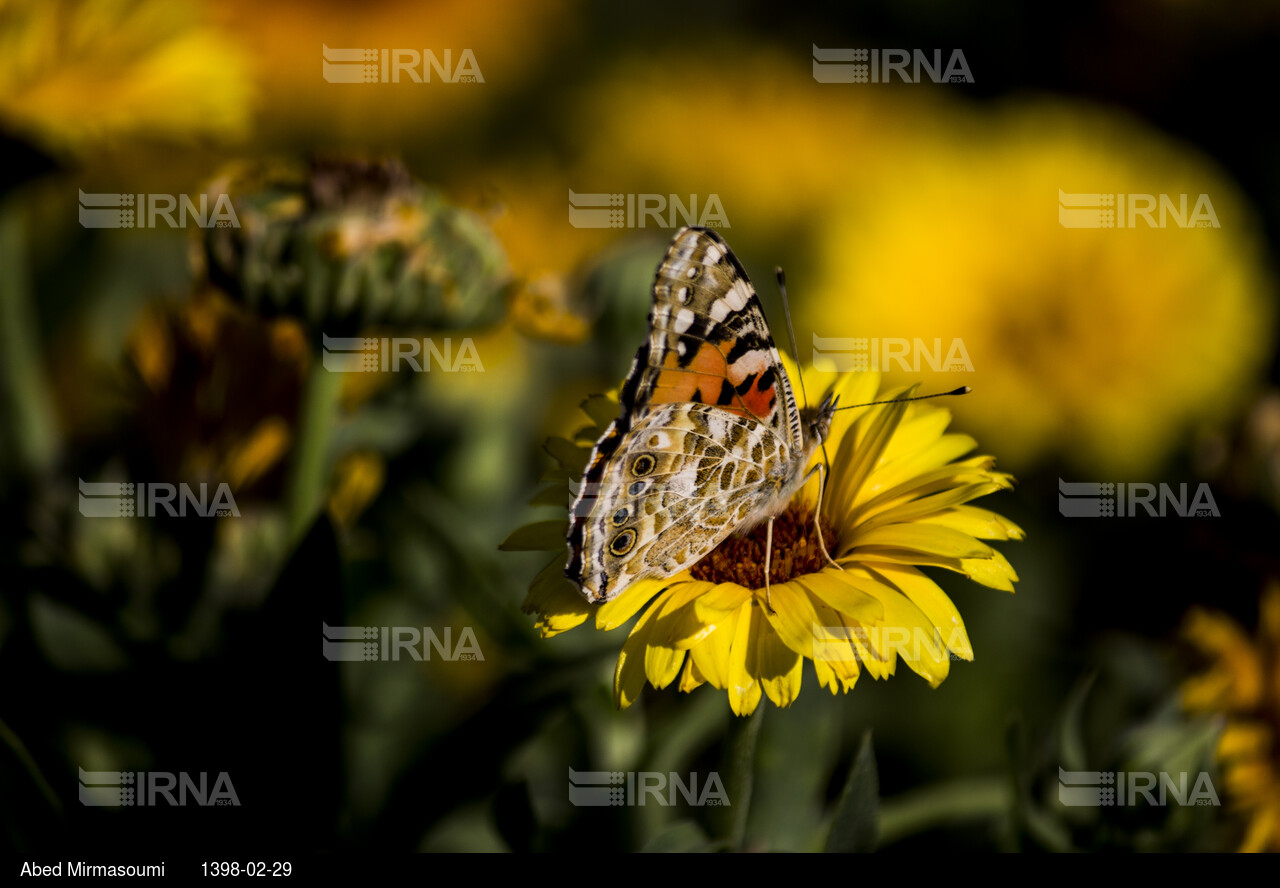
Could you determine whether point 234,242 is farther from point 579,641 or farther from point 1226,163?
point 1226,163

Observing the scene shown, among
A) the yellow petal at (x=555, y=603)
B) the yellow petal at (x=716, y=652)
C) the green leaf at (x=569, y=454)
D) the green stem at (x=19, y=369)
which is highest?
the green stem at (x=19, y=369)

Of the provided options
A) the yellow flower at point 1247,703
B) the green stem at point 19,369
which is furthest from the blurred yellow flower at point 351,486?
the yellow flower at point 1247,703

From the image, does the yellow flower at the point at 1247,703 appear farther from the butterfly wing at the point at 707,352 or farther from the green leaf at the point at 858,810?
the butterfly wing at the point at 707,352

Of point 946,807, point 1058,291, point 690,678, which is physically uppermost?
point 1058,291

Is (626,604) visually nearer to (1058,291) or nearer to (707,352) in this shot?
(707,352)

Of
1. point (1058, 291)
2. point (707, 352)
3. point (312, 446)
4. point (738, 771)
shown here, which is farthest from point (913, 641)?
point (1058, 291)

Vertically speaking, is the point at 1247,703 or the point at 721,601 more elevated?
the point at 721,601

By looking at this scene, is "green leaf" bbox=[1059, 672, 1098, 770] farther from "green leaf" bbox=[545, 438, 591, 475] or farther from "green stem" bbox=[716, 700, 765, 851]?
"green leaf" bbox=[545, 438, 591, 475]

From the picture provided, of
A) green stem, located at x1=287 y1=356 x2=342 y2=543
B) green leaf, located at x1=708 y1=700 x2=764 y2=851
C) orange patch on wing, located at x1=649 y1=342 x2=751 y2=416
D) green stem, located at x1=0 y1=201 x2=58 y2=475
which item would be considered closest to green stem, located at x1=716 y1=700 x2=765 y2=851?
green leaf, located at x1=708 y1=700 x2=764 y2=851
